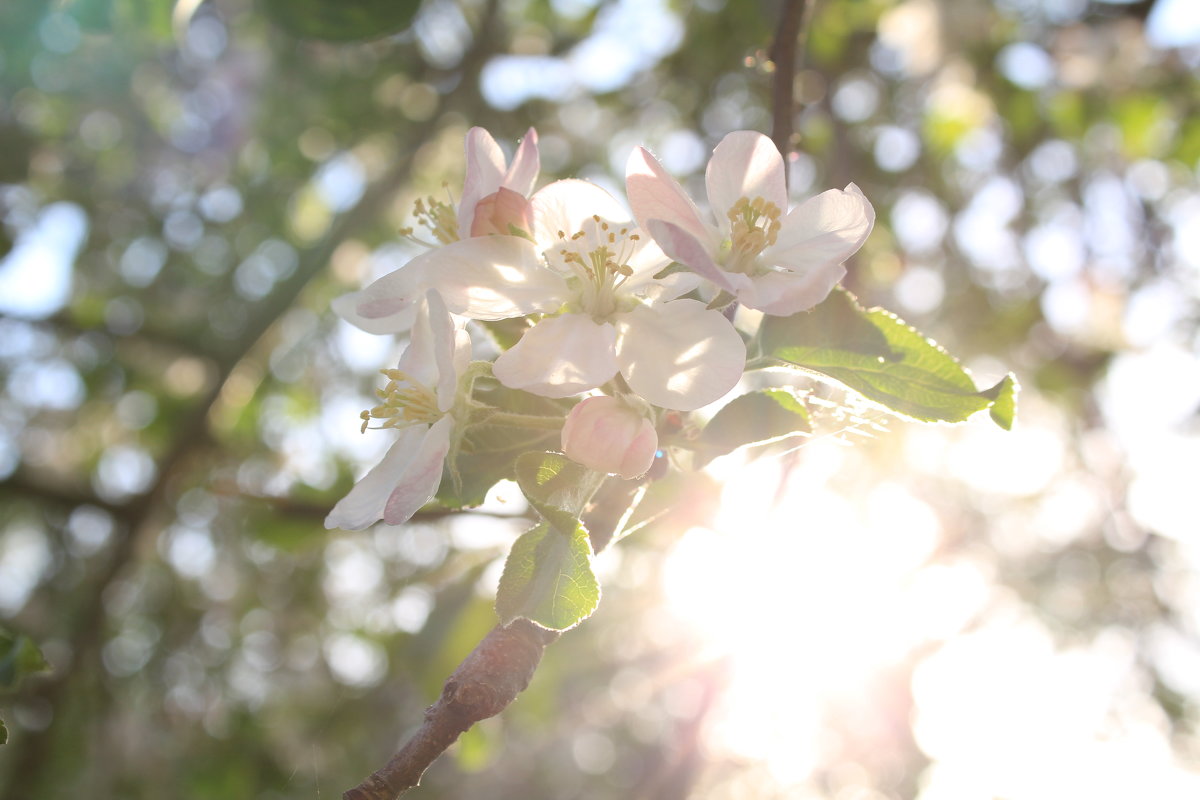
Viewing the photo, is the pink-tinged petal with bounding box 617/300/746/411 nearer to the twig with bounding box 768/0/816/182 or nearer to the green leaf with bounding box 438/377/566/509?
the green leaf with bounding box 438/377/566/509

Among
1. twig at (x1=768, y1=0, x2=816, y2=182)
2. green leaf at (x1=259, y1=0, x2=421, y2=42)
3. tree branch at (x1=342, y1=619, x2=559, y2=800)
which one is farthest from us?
green leaf at (x1=259, y1=0, x2=421, y2=42)

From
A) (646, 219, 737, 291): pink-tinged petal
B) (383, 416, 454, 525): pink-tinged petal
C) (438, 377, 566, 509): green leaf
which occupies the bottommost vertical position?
(438, 377, 566, 509): green leaf

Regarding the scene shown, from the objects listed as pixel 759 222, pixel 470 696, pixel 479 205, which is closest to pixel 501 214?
pixel 479 205

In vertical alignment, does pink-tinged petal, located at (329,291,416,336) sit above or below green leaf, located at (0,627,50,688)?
above

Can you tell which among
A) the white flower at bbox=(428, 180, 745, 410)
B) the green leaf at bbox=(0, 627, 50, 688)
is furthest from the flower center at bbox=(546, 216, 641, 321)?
the green leaf at bbox=(0, 627, 50, 688)

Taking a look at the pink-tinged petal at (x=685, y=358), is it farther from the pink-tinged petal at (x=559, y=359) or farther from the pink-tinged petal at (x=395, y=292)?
the pink-tinged petal at (x=395, y=292)

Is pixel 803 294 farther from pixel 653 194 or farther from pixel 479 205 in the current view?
pixel 479 205

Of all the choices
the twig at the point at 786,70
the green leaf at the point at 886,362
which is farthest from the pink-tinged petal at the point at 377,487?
the twig at the point at 786,70
